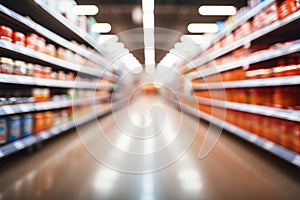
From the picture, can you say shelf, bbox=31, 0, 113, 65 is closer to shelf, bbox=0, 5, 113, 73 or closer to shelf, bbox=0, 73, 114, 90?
shelf, bbox=0, 5, 113, 73

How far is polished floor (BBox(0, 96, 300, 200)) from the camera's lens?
1.55 m

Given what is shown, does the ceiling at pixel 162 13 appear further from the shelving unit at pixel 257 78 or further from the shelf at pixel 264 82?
the shelf at pixel 264 82

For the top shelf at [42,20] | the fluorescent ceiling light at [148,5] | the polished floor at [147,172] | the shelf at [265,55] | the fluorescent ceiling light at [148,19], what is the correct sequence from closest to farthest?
the polished floor at [147,172] < the shelf at [265,55] < the top shelf at [42,20] < the fluorescent ceiling light at [148,5] < the fluorescent ceiling light at [148,19]

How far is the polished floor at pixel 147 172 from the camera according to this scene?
1.55 meters

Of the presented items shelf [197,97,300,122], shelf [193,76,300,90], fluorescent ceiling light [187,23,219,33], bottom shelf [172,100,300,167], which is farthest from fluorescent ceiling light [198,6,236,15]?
bottom shelf [172,100,300,167]

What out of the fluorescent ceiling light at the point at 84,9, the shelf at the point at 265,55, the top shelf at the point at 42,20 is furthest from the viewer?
the fluorescent ceiling light at the point at 84,9

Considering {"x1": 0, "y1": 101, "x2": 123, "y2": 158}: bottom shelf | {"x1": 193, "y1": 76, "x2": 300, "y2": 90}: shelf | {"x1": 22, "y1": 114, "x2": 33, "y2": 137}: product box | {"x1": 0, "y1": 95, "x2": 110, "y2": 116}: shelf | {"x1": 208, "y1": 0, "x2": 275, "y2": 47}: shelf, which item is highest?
{"x1": 208, "y1": 0, "x2": 275, "y2": 47}: shelf

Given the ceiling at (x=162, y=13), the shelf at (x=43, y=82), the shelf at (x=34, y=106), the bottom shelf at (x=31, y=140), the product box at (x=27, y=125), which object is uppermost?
the ceiling at (x=162, y=13)

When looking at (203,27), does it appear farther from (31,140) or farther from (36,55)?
(31,140)

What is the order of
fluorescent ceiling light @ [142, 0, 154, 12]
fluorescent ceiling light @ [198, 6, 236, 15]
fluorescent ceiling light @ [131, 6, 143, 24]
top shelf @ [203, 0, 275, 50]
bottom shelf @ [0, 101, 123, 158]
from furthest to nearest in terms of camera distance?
1. fluorescent ceiling light @ [131, 6, 143, 24]
2. fluorescent ceiling light @ [198, 6, 236, 15]
3. fluorescent ceiling light @ [142, 0, 154, 12]
4. top shelf @ [203, 0, 275, 50]
5. bottom shelf @ [0, 101, 123, 158]

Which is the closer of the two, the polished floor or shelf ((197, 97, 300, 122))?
the polished floor

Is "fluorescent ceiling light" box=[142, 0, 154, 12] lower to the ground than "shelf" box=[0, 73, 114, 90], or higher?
higher

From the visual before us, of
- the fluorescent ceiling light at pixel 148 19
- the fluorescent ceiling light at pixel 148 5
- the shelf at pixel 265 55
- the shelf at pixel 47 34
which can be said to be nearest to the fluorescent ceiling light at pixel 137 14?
the fluorescent ceiling light at pixel 148 19

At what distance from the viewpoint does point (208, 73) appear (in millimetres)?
4723
